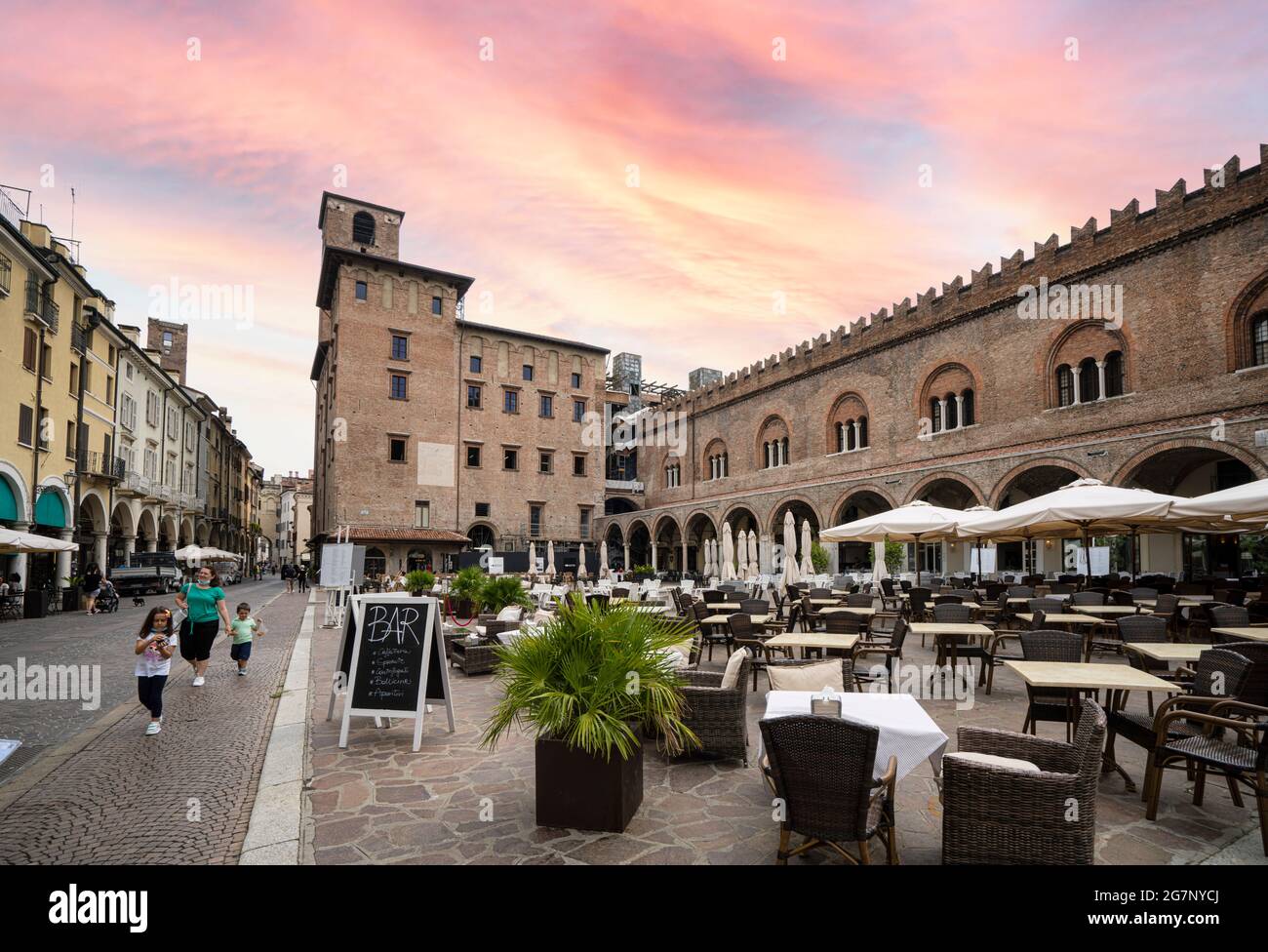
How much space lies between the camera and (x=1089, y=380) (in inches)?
845

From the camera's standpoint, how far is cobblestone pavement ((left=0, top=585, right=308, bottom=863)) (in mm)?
3994

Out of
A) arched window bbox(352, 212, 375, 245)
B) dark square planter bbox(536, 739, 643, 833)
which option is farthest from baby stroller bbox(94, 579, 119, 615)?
arched window bbox(352, 212, 375, 245)

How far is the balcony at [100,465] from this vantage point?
23.6 metres

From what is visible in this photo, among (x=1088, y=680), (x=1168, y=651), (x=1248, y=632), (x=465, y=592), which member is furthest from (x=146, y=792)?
(x=1248, y=632)

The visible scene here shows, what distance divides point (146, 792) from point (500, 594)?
7278 mm

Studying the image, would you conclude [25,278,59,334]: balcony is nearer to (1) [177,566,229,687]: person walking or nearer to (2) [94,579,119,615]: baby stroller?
(2) [94,579,119,615]: baby stroller

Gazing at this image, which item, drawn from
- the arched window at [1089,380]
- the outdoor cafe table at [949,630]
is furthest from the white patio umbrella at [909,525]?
the arched window at [1089,380]

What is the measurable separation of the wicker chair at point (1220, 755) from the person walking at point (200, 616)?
9036 millimetres

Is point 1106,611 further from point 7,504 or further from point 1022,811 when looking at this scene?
point 7,504

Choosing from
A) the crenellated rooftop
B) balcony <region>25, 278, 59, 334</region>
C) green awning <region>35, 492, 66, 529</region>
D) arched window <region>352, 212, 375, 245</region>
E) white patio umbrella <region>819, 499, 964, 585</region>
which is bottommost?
white patio umbrella <region>819, 499, 964, 585</region>

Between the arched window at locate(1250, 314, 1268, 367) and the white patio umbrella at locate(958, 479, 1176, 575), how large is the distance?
8.22 m

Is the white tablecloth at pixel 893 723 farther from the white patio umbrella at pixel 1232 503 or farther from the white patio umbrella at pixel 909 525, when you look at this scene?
the white patio umbrella at pixel 909 525

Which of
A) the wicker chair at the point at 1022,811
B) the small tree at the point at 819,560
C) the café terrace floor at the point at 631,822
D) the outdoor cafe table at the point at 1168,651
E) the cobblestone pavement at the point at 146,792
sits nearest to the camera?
the wicker chair at the point at 1022,811
